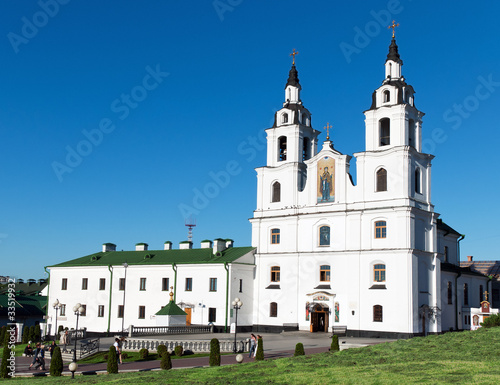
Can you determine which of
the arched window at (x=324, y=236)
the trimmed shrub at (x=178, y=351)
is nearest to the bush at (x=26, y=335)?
the trimmed shrub at (x=178, y=351)

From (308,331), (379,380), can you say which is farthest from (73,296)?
(379,380)

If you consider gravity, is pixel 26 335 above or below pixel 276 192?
below

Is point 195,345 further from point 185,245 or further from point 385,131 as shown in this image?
point 185,245

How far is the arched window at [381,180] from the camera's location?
4578 cm

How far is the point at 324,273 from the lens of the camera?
157 feet

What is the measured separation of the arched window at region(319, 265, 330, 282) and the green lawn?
74.7ft

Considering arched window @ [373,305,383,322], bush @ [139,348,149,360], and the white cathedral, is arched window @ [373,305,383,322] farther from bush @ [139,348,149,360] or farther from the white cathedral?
bush @ [139,348,149,360]

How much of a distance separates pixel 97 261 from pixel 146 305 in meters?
9.00

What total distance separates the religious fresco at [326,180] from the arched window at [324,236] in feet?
7.49

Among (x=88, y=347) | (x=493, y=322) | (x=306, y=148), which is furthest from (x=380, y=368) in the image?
(x=306, y=148)

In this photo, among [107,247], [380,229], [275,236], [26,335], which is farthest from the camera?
[107,247]

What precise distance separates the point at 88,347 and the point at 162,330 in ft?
23.7

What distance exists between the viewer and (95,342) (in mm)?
35344

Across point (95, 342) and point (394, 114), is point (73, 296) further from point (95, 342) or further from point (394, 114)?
point (394, 114)
